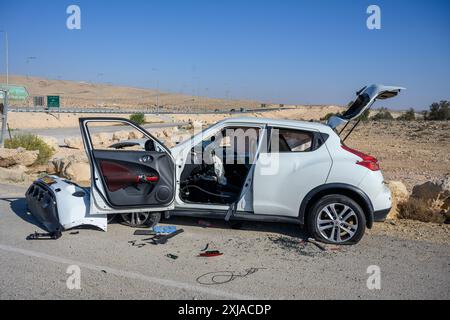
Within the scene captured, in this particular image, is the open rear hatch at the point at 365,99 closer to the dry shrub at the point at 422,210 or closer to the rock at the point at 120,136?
the dry shrub at the point at 422,210

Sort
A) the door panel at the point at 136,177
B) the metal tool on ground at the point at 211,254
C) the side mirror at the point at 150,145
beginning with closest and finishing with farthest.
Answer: the metal tool on ground at the point at 211,254
the door panel at the point at 136,177
the side mirror at the point at 150,145

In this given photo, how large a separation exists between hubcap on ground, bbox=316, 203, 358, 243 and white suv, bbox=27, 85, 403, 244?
0.01 metres

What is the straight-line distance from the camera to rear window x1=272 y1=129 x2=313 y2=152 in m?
6.08

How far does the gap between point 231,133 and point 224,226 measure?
1.48 metres

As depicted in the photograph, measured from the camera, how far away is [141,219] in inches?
257

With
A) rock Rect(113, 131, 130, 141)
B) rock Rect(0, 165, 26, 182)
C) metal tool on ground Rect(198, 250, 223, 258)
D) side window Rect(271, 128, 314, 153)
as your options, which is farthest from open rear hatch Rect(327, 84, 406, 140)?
rock Rect(113, 131, 130, 141)

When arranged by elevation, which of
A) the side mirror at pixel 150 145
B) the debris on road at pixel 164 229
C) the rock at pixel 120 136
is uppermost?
the side mirror at pixel 150 145

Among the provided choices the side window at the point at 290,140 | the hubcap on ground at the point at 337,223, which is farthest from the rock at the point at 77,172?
the hubcap on ground at the point at 337,223

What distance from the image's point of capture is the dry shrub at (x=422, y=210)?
7.30 metres

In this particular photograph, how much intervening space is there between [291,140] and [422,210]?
2.90 m

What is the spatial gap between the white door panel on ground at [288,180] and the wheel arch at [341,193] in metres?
0.07

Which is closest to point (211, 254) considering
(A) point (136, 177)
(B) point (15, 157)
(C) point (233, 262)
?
(C) point (233, 262)
